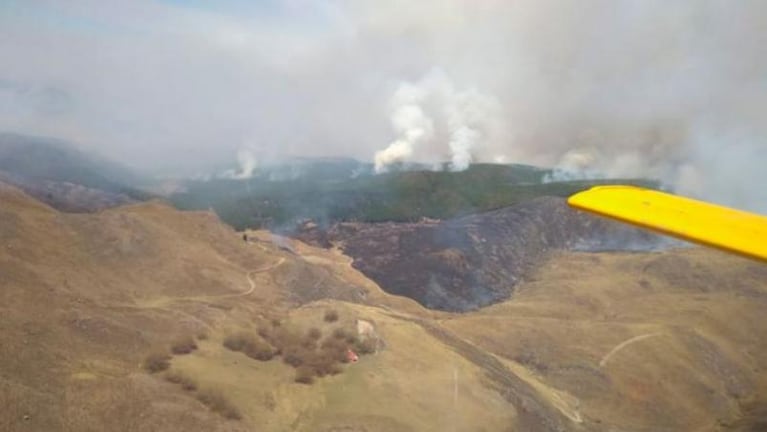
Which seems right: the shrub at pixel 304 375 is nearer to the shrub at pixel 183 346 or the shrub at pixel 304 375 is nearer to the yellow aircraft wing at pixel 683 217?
the shrub at pixel 183 346

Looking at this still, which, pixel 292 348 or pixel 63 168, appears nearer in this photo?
pixel 292 348

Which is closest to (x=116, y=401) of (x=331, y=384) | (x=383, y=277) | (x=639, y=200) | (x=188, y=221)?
(x=331, y=384)

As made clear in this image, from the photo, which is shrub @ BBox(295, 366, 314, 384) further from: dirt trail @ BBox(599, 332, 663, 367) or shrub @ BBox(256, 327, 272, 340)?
dirt trail @ BBox(599, 332, 663, 367)

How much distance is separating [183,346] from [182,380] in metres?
3.15

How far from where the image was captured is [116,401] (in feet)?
57.2

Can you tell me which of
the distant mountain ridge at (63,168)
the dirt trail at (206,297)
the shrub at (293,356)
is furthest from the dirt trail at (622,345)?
the distant mountain ridge at (63,168)

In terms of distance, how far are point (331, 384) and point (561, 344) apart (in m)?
19.7

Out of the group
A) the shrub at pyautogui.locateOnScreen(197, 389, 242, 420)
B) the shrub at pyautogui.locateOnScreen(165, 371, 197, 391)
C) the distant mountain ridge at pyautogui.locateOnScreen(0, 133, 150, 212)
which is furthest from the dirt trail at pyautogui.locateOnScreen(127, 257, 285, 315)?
the distant mountain ridge at pyautogui.locateOnScreen(0, 133, 150, 212)

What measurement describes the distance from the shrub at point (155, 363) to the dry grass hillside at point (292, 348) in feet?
0.22

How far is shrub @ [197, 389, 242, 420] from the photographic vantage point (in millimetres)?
Answer: 19125

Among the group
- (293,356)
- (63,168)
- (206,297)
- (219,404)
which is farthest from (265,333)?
(63,168)

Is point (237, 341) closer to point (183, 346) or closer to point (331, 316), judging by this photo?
point (183, 346)

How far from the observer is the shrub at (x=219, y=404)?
19125 millimetres

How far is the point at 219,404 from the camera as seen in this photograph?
63.6 ft
